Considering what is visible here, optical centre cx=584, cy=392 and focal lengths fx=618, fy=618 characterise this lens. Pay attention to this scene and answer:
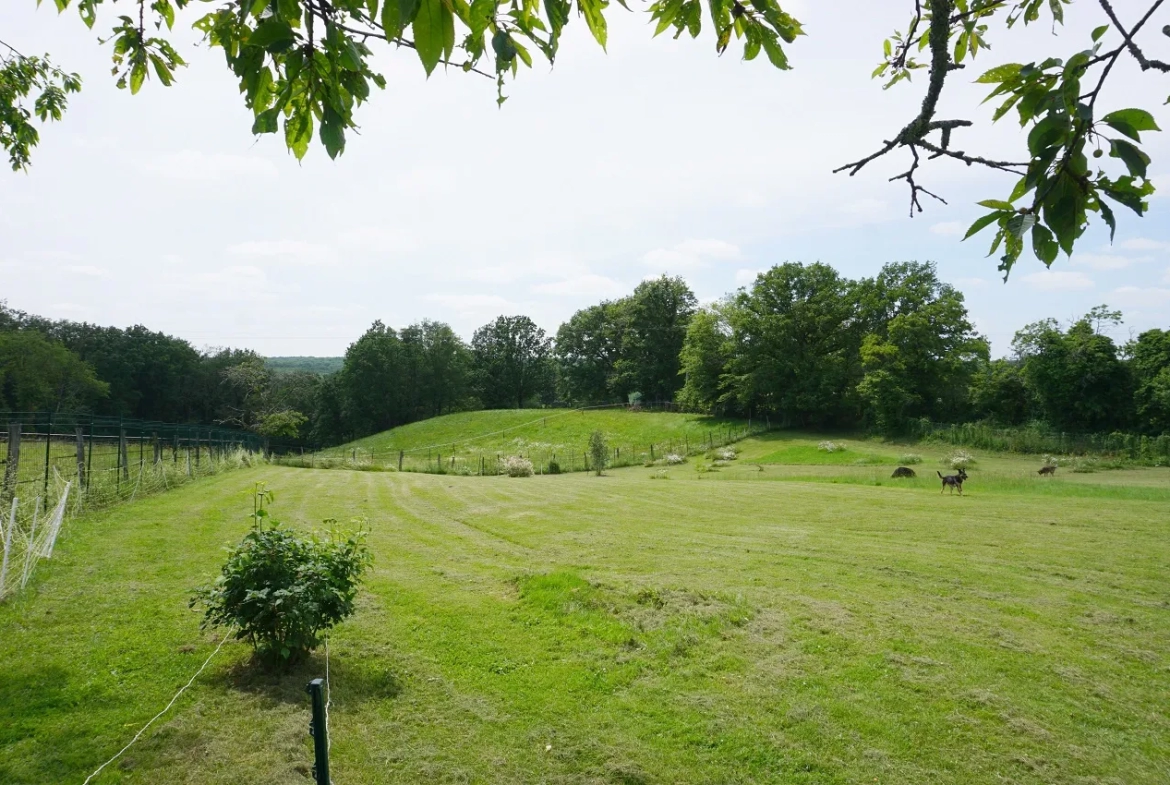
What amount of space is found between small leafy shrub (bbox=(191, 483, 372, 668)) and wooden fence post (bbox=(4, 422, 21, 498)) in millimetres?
8340

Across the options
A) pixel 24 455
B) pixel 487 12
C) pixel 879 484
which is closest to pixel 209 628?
pixel 487 12

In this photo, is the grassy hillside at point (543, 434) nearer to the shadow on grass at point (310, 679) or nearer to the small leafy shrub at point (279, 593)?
the shadow on grass at point (310, 679)

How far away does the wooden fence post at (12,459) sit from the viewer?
33.6ft

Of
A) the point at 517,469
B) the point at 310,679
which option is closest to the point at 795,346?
the point at 517,469

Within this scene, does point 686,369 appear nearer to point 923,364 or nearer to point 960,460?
point 923,364

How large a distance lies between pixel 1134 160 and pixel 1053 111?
22 cm

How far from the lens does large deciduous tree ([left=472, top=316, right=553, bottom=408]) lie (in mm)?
75312

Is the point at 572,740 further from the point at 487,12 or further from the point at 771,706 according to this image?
the point at 487,12

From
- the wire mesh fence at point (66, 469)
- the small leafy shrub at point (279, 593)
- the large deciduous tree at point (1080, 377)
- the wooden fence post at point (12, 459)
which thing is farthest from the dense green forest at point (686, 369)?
the small leafy shrub at point (279, 593)

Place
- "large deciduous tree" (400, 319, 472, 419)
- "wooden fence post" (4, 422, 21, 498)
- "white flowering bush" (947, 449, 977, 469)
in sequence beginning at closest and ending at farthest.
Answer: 1. "wooden fence post" (4, 422, 21, 498)
2. "white flowering bush" (947, 449, 977, 469)
3. "large deciduous tree" (400, 319, 472, 419)

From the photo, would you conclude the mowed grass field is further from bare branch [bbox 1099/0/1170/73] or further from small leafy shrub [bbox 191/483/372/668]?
bare branch [bbox 1099/0/1170/73]

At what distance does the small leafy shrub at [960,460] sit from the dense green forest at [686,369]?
7173 millimetres

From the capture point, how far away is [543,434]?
46969 mm

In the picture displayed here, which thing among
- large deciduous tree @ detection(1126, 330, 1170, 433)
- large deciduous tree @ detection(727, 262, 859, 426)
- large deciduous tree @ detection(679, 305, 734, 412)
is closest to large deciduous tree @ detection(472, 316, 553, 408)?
large deciduous tree @ detection(679, 305, 734, 412)
